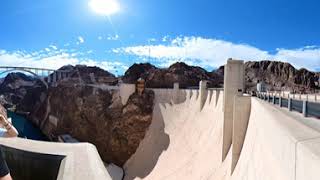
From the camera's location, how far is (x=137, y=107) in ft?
129

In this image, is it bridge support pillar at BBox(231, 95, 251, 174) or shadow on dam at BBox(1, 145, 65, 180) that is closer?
shadow on dam at BBox(1, 145, 65, 180)

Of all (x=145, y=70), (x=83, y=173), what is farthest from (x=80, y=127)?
A: (x=83, y=173)

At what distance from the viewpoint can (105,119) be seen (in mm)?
43625

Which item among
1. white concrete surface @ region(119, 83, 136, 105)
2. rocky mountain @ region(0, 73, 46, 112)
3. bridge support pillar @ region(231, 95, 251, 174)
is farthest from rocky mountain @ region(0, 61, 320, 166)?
bridge support pillar @ region(231, 95, 251, 174)

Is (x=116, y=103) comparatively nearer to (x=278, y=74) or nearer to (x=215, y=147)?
(x=215, y=147)

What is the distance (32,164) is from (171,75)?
154ft

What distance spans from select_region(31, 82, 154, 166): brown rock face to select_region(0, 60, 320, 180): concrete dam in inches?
61.1

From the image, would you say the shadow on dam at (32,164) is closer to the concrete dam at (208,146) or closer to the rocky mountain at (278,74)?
the concrete dam at (208,146)

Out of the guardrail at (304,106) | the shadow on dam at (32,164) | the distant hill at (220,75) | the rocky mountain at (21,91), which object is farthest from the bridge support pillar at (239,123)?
the rocky mountain at (21,91)

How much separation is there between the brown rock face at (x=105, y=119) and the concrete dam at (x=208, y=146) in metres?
1.55

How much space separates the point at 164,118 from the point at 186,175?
554 inches

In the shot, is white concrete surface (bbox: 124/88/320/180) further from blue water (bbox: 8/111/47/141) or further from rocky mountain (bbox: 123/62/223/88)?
blue water (bbox: 8/111/47/141)

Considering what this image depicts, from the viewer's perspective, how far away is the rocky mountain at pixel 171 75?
5150 centimetres

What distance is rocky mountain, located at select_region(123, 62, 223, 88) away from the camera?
5150 cm
